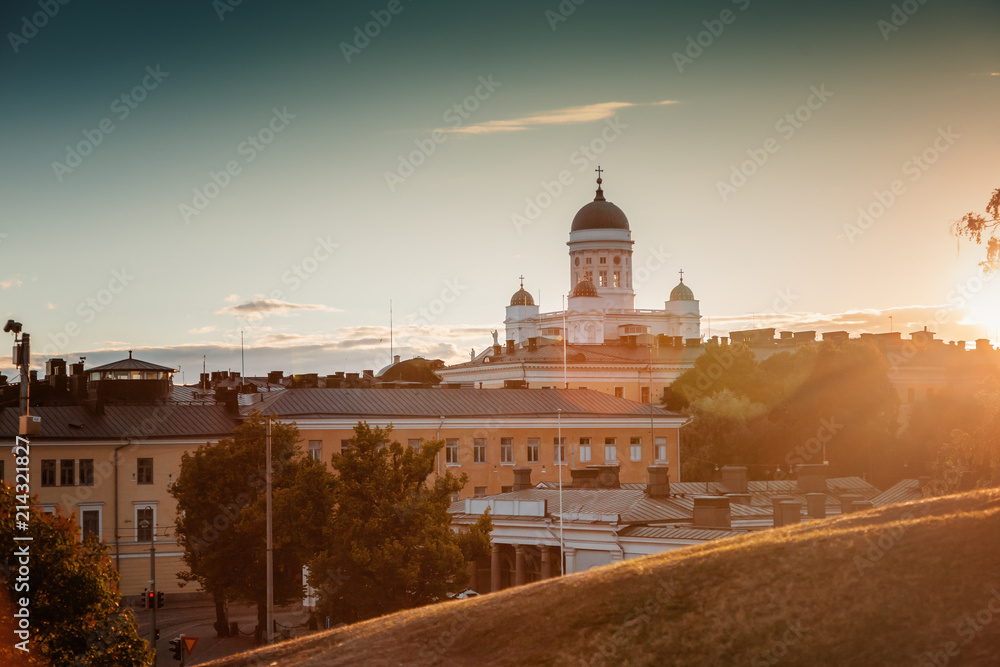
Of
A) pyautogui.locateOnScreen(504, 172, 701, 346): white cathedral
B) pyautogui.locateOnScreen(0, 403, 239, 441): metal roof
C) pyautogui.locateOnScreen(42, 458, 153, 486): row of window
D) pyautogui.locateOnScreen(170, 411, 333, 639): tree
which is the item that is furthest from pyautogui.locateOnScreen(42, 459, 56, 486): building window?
pyautogui.locateOnScreen(504, 172, 701, 346): white cathedral

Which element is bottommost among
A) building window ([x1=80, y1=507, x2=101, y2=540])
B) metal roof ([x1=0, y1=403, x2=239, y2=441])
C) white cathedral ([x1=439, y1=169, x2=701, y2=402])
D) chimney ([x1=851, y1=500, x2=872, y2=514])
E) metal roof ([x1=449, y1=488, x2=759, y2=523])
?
building window ([x1=80, y1=507, x2=101, y2=540])

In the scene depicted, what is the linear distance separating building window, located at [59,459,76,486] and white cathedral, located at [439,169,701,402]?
52.3 m

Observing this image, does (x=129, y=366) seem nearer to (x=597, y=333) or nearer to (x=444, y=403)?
(x=444, y=403)

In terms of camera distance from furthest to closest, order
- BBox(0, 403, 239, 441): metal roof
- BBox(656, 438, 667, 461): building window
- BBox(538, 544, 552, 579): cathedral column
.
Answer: BBox(656, 438, 667, 461): building window → BBox(0, 403, 239, 441): metal roof → BBox(538, 544, 552, 579): cathedral column

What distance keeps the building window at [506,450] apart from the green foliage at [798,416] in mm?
17472

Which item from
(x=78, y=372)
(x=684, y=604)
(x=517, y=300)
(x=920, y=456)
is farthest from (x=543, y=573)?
(x=517, y=300)

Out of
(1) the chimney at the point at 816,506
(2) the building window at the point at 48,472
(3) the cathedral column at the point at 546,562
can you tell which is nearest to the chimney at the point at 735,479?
(1) the chimney at the point at 816,506

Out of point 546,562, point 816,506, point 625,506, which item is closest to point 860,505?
point 816,506

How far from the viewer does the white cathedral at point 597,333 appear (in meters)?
119

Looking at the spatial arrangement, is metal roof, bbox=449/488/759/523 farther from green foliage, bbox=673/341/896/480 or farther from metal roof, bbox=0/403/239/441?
green foliage, bbox=673/341/896/480

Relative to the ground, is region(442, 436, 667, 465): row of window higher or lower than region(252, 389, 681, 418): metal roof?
lower

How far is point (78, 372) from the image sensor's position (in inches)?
2916

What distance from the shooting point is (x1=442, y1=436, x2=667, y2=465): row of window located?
74000 mm

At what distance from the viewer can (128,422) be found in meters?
66.1
